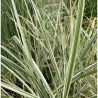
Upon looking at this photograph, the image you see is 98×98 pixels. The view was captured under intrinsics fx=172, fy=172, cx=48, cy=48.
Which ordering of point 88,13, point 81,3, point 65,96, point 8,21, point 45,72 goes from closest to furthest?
point 81,3 → point 65,96 → point 45,72 → point 8,21 → point 88,13

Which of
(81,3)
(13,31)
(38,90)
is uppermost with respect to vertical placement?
(81,3)

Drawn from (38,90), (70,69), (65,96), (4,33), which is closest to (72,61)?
(70,69)

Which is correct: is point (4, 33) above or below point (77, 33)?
below

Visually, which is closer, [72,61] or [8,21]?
[72,61]

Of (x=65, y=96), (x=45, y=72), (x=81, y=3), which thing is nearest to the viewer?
(x=81, y=3)

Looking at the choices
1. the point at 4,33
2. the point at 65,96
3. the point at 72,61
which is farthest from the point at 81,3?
the point at 4,33

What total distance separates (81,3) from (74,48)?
0.37 feet

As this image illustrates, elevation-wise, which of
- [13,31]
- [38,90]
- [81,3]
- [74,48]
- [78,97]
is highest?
[81,3]

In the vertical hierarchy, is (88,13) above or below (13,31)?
below

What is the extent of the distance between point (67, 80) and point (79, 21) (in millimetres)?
173

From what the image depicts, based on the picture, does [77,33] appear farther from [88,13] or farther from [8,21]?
[88,13]

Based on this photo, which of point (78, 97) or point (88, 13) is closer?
point (78, 97)

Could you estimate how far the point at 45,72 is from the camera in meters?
1.05

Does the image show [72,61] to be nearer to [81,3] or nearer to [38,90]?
[81,3]
